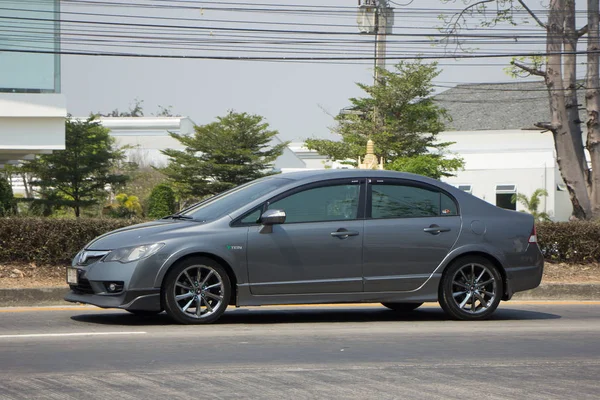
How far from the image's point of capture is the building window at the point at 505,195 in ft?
171

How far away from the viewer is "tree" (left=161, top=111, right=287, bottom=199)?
48312 mm

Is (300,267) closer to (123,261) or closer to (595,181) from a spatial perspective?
(123,261)

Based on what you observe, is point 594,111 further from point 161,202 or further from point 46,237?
point 161,202

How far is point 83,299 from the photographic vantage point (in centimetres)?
927

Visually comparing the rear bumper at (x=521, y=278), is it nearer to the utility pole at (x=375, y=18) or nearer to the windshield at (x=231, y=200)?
the windshield at (x=231, y=200)

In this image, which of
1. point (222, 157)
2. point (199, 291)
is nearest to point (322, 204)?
point (199, 291)

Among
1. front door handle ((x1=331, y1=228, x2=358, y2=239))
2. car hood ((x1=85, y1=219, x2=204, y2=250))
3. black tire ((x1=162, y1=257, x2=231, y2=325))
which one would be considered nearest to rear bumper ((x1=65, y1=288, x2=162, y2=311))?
black tire ((x1=162, y1=257, x2=231, y2=325))

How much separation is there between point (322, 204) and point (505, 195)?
44262mm

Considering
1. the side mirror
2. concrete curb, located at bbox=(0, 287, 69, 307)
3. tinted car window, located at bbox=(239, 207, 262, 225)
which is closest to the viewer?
the side mirror

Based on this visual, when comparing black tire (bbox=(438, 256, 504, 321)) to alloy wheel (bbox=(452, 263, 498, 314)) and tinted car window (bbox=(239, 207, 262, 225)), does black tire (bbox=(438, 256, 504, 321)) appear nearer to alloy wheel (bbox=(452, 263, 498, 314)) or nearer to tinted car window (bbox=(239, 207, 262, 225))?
alloy wheel (bbox=(452, 263, 498, 314))

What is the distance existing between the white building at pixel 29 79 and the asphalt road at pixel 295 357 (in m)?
15.0

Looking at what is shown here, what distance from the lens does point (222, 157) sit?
48719 millimetres

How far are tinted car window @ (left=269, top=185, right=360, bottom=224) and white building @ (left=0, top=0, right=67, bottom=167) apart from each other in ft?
52.6

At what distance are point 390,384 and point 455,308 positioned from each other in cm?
373
